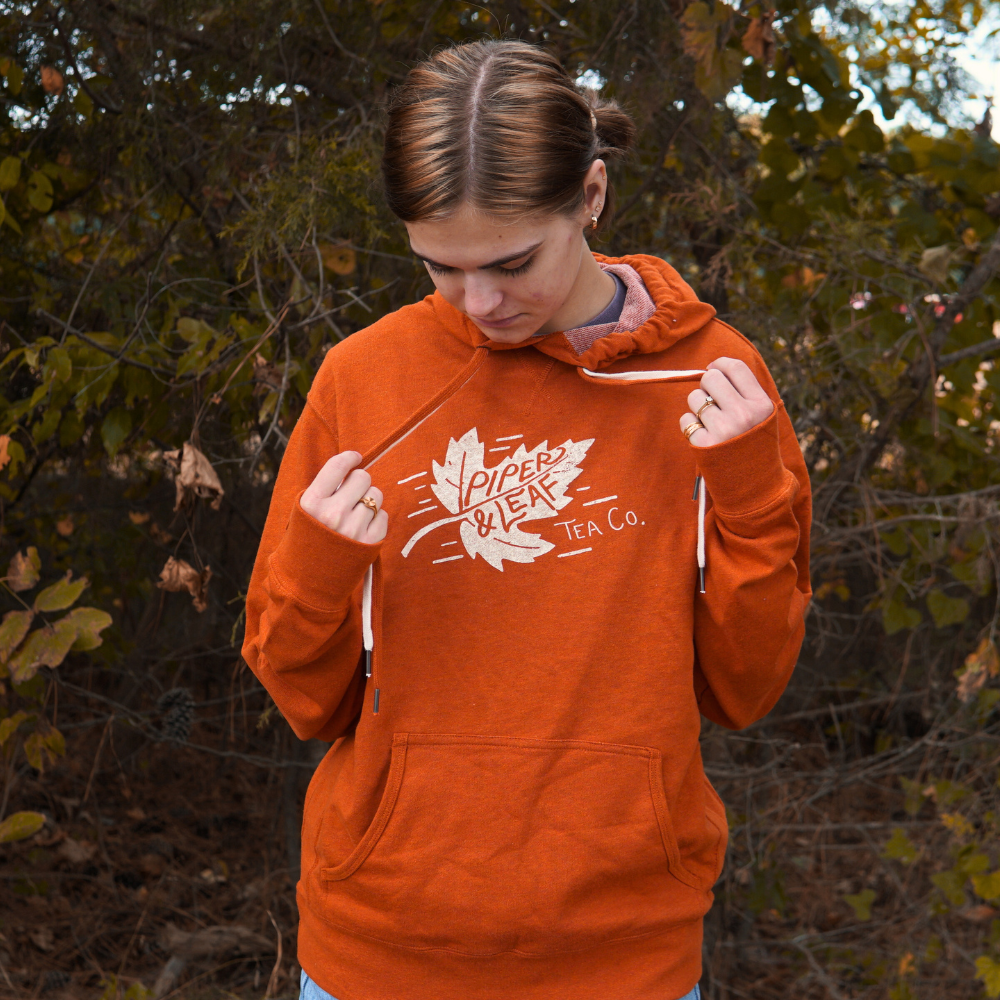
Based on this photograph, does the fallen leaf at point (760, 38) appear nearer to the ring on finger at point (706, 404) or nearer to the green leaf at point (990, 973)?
the ring on finger at point (706, 404)

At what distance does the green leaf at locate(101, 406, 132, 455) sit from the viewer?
7.80ft

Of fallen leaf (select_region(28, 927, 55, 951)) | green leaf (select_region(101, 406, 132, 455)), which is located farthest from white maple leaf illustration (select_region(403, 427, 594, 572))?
fallen leaf (select_region(28, 927, 55, 951))

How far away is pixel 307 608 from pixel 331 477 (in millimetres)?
158

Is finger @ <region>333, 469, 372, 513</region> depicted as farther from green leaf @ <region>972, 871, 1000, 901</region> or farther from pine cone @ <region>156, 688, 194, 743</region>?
green leaf @ <region>972, 871, 1000, 901</region>

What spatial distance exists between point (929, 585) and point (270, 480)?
192 centimetres

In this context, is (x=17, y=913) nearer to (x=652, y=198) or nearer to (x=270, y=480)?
(x=270, y=480)

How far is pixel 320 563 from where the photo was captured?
116 centimetres

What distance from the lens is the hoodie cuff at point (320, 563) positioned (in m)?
1.15

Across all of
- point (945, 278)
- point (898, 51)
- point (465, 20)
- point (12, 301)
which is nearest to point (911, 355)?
point (945, 278)

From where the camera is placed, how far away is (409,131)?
1.19m

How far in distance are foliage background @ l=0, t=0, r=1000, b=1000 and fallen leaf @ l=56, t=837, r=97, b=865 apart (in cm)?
3

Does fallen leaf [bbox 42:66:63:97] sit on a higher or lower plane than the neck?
higher

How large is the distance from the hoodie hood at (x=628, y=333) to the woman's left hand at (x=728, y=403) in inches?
6.7

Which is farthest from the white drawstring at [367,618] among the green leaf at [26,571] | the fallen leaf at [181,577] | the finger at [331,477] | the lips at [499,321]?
the green leaf at [26,571]
